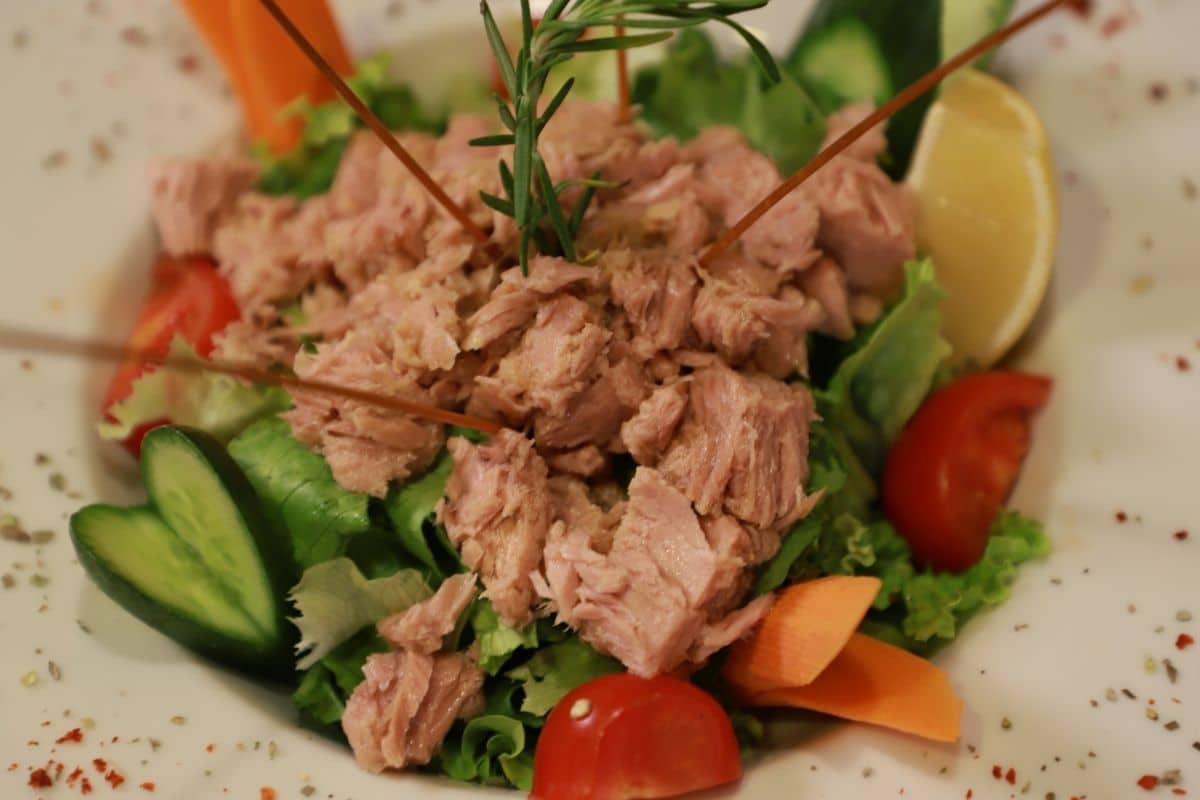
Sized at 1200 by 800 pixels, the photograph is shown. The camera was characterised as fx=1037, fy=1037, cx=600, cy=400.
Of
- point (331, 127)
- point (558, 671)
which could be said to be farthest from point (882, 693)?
point (331, 127)

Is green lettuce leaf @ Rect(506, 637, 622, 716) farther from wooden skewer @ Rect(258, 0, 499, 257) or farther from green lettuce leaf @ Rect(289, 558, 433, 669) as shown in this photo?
wooden skewer @ Rect(258, 0, 499, 257)

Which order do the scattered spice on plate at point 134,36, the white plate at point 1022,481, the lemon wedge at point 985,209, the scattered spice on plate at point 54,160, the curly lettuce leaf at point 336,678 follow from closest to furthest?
the white plate at point 1022,481
the curly lettuce leaf at point 336,678
the lemon wedge at point 985,209
the scattered spice on plate at point 54,160
the scattered spice on plate at point 134,36

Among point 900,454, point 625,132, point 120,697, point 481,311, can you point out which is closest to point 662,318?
point 481,311

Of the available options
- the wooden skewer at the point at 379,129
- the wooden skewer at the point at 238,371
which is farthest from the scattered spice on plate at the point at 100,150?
the wooden skewer at the point at 379,129

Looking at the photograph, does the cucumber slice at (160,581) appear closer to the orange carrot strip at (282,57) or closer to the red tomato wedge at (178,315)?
the red tomato wedge at (178,315)

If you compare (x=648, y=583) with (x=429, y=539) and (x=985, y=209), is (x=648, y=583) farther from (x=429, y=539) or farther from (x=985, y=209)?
(x=985, y=209)

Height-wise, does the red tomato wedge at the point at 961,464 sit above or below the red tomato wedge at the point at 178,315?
below
